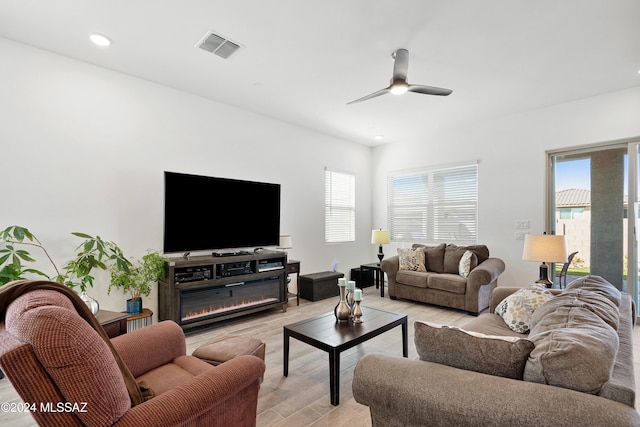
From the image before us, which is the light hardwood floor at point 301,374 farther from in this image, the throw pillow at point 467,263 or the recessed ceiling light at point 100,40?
the recessed ceiling light at point 100,40

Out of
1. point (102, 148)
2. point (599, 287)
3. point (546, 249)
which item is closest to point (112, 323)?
point (102, 148)

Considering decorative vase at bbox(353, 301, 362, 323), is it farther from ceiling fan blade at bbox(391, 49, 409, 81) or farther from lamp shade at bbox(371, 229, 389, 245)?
lamp shade at bbox(371, 229, 389, 245)

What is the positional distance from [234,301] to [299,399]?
1.96 meters

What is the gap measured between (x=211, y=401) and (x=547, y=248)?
3245 mm

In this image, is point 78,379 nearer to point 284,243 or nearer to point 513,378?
point 513,378

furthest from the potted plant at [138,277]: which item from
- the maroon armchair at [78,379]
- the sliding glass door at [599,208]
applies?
the sliding glass door at [599,208]

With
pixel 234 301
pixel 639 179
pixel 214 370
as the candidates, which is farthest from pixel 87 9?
pixel 639 179

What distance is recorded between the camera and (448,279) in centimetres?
441

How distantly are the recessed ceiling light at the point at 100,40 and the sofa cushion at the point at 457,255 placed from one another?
194 inches

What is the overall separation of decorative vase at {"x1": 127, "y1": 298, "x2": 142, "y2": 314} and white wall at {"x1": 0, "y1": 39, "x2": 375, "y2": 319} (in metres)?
0.15

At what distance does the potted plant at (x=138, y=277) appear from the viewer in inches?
130

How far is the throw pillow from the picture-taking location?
14.5 ft

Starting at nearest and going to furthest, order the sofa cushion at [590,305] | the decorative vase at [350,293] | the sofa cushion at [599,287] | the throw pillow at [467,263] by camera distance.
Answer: the sofa cushion at [590,305]
the sofa cushion at [599,287]
the decorative vase at [350,293]
the throw pillow at [467,263]

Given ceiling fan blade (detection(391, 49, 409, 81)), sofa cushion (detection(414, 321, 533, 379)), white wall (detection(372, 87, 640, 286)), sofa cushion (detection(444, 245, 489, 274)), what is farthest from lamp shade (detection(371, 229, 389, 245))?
sofa cushion (detection(414, 321, 533, 379))
